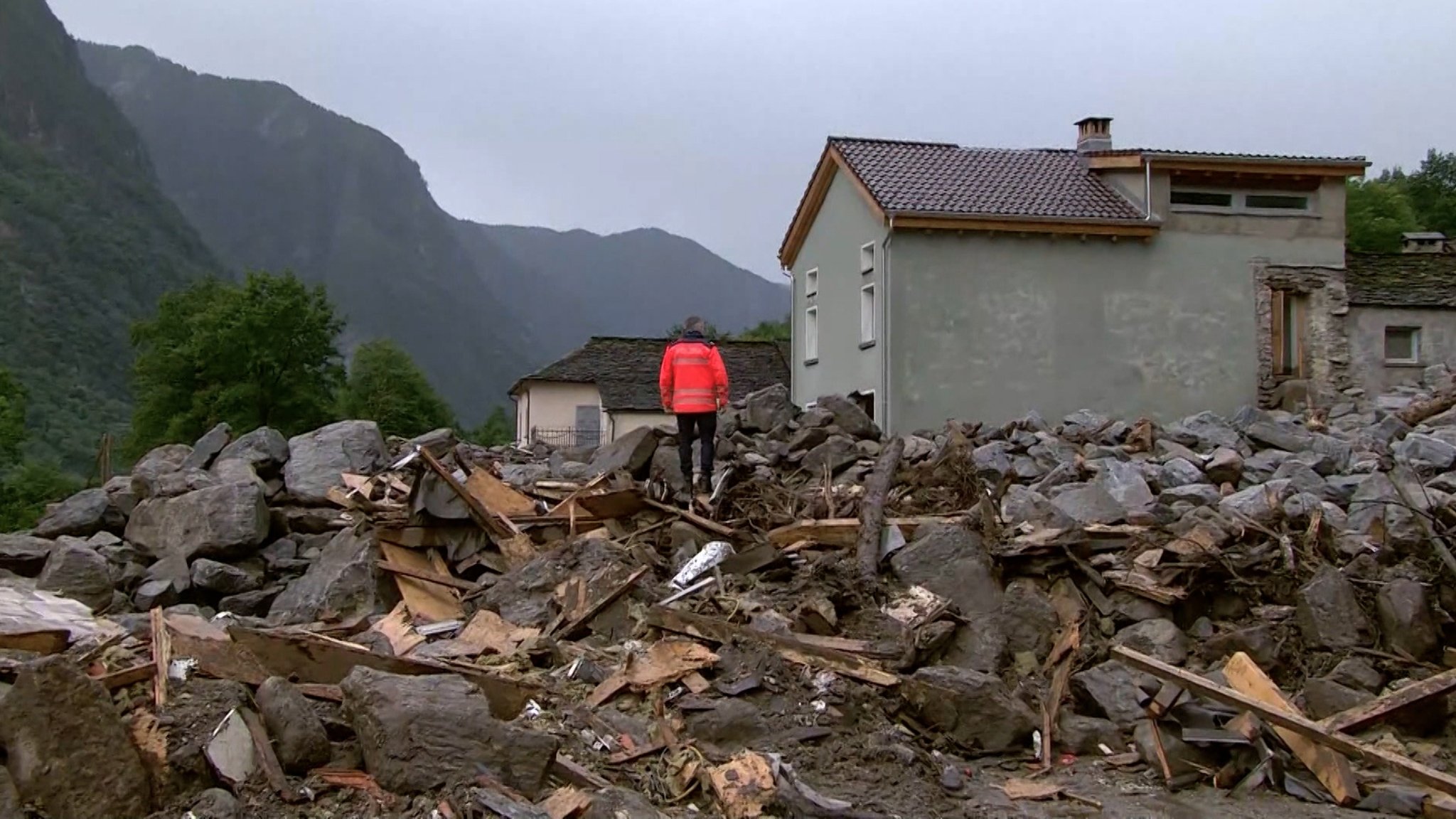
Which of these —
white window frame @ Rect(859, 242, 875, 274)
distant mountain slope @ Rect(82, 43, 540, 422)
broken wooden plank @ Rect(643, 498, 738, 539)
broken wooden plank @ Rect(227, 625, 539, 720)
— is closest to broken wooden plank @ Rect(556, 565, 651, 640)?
broken wooden plank @ Rect(643, 498, 738, 539)

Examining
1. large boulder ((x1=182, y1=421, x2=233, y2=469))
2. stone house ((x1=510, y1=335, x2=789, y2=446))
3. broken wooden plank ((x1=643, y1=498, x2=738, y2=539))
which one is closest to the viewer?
broken wooden plank ((x1=643, y1=498, x2=738, y2=539))

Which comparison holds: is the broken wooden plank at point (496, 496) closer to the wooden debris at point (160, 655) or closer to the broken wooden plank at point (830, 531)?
the broken wooden plank at point (830, 531)

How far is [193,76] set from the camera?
190750 millimetres

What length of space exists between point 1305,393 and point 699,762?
60.8ft

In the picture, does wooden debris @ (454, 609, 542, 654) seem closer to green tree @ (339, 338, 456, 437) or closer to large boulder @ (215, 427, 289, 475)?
large boulder @ (215, 427, 289, 475)

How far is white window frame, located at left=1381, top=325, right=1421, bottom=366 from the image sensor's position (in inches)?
944

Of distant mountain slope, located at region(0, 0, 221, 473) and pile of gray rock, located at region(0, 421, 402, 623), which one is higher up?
distant mountain slope, located at region(0, 0, 221, 473)

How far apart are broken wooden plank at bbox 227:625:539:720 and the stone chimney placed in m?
20.6

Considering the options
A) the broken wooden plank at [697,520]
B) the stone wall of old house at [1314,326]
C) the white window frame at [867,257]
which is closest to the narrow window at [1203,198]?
the stone wall of old house at [1314,326]

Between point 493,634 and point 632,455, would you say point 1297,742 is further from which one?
point 632,455

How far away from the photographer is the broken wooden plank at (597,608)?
30.7 ft

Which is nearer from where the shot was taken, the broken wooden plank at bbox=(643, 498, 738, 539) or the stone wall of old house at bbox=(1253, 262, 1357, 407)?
the broken wooden plank at bbox=(643, 498, 738, 539)

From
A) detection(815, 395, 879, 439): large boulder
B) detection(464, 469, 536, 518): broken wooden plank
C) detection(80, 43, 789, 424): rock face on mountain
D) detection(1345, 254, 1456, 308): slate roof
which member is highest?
detection(80, 43, 789, 424): rock face on mountain

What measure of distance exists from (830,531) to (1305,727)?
4229mm
